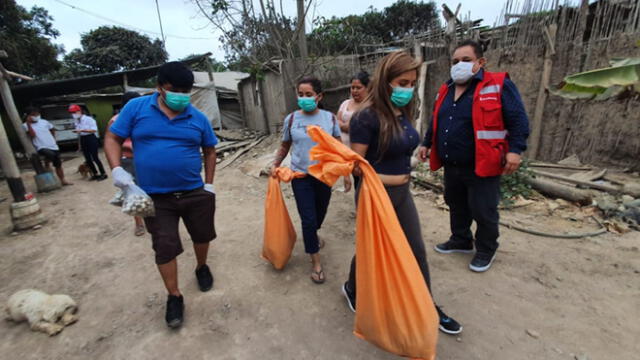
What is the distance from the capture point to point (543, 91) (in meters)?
4.66

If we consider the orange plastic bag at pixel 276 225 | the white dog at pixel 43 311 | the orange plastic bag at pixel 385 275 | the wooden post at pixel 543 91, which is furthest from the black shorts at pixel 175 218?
the wooden post at pixel 543 91

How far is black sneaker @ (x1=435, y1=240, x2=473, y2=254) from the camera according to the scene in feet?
9.46

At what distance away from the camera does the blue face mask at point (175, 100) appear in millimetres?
1942

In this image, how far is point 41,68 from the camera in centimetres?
1395

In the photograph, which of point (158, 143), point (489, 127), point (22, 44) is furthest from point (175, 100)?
point (22, 44)

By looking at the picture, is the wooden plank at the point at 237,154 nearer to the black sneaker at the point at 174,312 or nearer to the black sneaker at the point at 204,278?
Answer: the black sneaker at the point at 204,278

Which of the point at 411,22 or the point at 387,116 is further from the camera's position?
the point at 411,22

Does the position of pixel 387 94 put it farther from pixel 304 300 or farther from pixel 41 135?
pixel 41 135

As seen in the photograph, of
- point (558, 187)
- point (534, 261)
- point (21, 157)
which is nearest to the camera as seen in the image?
point (534, 261)

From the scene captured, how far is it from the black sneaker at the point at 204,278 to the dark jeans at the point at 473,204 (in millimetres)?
2265

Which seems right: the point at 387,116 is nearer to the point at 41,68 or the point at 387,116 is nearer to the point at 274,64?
the point at 274,64

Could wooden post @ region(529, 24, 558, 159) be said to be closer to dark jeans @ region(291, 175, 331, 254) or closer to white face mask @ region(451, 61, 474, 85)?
white face mask @ region(451, 61, 474, 85)

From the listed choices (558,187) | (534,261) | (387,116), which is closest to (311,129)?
(387,116)

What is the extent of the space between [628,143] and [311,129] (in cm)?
495
